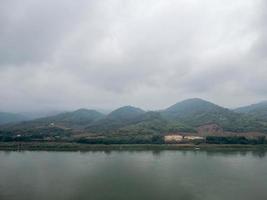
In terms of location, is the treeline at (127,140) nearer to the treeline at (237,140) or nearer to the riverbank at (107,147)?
the riverbank at (107,147)

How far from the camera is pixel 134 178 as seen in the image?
2539cm

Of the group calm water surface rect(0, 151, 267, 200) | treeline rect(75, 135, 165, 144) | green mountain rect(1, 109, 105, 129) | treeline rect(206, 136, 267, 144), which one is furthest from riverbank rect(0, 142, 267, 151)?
green mountain rect(1, 109, 105, 129)

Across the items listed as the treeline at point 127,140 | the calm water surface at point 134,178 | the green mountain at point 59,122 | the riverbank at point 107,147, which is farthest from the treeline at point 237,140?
the green mountain at point 59,122

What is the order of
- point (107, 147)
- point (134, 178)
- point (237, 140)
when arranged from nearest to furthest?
point (134, 178) → point (107, 147) → point (237, 140)

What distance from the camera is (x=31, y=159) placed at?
37.0m

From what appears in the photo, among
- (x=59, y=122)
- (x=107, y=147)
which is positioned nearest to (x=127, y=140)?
(x=107, y=147)

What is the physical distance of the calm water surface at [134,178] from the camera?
20188 mm

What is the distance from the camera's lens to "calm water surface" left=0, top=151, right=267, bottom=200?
66.2ft

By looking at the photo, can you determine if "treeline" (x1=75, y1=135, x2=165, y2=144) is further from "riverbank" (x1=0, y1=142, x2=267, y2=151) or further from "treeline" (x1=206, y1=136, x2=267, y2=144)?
"treeline" (x1=206, y1=136, x2=267, y2=144)

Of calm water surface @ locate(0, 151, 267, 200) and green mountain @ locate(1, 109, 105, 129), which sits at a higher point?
green mountain @ locate(1, 109, 105, 129)

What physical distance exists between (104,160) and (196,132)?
31.6 metres

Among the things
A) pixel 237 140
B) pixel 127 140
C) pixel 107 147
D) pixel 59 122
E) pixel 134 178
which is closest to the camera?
pixel 134 178

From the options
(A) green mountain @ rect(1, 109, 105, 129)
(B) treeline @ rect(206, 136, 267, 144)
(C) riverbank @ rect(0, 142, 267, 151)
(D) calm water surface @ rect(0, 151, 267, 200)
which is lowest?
(D) calm water surface @ rect(0, 151, 267, 200)

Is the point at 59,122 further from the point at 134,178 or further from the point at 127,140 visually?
the point at 134,178
